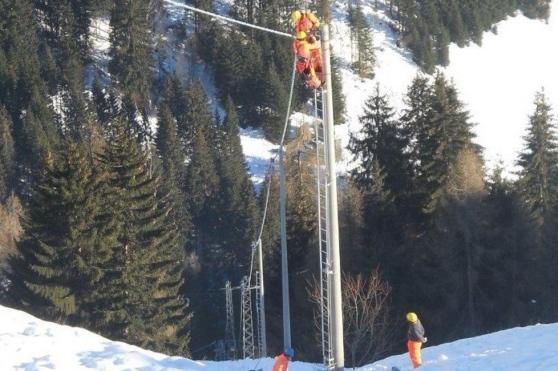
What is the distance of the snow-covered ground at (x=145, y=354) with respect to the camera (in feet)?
45.1

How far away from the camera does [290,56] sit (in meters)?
90.7

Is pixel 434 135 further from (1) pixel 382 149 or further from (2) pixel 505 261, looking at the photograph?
(2) pixel 505 261

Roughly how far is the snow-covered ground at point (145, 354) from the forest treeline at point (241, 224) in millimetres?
19271

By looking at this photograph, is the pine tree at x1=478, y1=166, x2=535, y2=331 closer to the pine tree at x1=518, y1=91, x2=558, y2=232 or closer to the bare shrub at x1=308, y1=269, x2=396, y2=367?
the pine tree at x1=518, y1=91, x2=558, y2=232

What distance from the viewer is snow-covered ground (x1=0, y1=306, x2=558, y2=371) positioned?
13758mm

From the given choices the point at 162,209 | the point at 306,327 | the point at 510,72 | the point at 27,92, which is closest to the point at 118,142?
the point at 162,209

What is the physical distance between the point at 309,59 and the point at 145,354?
6304 mm

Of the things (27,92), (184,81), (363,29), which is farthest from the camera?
(363,29)

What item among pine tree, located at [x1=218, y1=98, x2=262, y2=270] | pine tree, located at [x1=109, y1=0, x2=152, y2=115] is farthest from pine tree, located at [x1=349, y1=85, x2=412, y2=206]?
pine tree, located at [x1=109, y1=0, x2=152, y2=115]

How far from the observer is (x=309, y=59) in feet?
42.4

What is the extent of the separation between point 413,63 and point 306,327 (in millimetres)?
66747

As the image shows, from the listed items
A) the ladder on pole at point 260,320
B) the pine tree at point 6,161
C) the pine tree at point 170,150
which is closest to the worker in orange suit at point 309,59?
the ladder on pole at point 260,320

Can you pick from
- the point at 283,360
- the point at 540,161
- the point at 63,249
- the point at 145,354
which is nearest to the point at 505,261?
the point at 540,161

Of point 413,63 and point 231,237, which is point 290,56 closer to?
point 413,63
